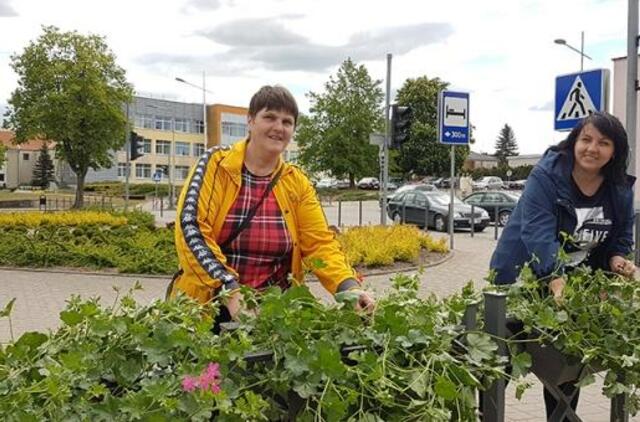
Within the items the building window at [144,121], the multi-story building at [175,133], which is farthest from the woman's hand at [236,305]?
the building window at [144,121]

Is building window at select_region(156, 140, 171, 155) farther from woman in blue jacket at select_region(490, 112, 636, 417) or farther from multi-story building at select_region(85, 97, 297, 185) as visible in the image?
woman in blue jacket at select_region(490, 112, 636, 417)

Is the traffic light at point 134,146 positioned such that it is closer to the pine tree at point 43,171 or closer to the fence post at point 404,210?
the fence post at point 404,210

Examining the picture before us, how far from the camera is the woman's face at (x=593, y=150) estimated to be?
2953 millimetres

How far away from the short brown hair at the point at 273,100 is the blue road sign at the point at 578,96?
4.63 m

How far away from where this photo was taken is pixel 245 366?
1615mm

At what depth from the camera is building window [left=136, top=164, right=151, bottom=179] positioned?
304ft

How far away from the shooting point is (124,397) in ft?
4.91

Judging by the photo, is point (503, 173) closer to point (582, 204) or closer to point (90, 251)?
point (90, 251)

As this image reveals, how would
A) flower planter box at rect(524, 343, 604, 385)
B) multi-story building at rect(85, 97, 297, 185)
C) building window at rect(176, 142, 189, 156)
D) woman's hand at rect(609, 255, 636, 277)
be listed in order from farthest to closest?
building window at rect(176, 142, 189, 156)
multi-story building at rect(85, 97, 297, 185)
woman's hand at rect(609, 255, 636, 277)
flower planter box at rect(524, 343, 604, 385)

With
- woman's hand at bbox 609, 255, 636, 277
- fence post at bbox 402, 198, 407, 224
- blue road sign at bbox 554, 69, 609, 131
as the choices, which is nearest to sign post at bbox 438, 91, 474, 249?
blue road sign at bbox 554, 69, 609, 131

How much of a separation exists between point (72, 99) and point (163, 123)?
58.8m

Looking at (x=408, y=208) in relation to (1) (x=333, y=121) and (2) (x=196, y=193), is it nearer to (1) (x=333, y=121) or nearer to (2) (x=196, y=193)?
(2) (x=196, y=193)

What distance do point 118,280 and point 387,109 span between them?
7.69 m

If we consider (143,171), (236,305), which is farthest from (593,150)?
(143,171)
